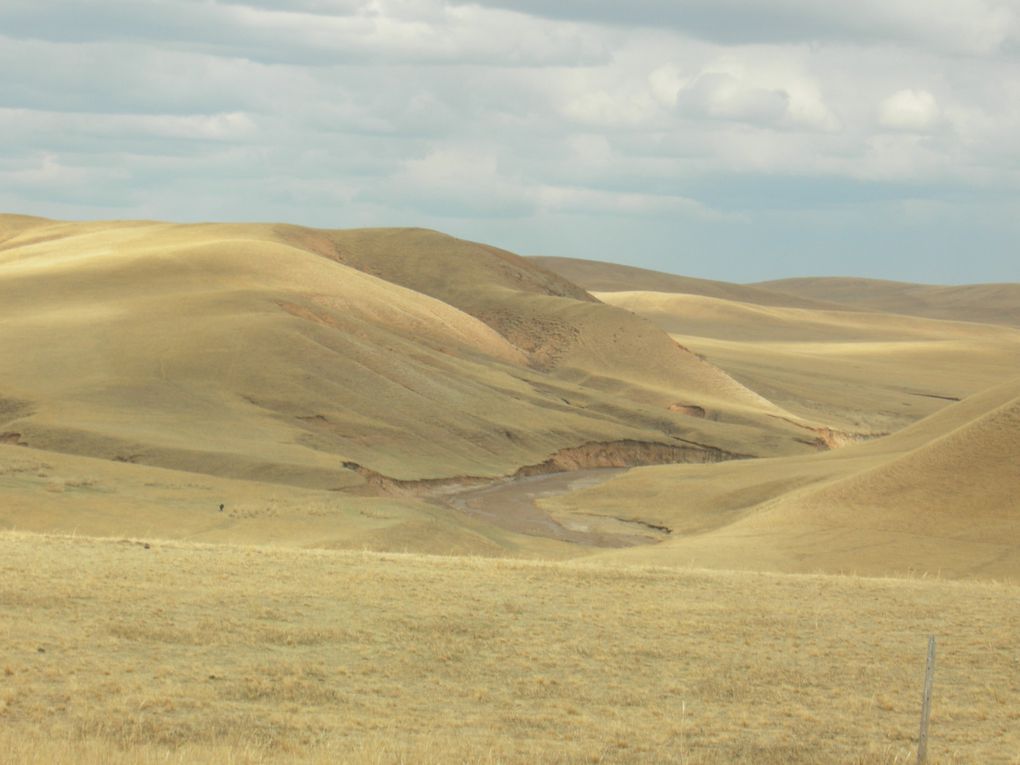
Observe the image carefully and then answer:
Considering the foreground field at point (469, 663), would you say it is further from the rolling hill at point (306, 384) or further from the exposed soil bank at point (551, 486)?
the exposed soil bank at point (551, 486)

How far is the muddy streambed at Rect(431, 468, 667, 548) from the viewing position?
48375 millimetres

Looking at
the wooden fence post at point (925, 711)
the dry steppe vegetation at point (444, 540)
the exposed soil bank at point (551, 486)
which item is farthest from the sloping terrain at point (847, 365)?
the wooden fence post at point (925, 711)

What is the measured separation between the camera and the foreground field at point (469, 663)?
1336 cm

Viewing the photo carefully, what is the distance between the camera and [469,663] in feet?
55.8

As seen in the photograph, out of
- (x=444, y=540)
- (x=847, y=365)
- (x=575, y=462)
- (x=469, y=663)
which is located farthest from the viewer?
(x=847, y=365)

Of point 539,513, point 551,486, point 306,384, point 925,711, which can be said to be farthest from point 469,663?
point 306,384

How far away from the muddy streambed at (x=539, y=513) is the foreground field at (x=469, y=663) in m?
23.8

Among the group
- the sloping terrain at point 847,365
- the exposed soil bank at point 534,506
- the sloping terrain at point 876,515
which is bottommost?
the exposed soil bank at point 534,506

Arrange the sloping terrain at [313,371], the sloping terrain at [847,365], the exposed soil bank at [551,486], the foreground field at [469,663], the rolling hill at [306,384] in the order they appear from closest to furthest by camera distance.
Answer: the foreground field at [469,663] → the exposed soil bank at [551,486] → the rolling hill at [306,384] → the sloping terrain at [313,371] → the sloping terrain at [847,365]

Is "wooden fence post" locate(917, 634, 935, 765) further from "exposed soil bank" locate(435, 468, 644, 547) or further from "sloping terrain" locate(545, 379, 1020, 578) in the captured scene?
"exposed soil bank" locate(435, 468, 644, 547)

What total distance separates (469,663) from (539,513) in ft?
122

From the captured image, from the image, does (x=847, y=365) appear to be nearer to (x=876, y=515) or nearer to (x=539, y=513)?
(x=539, y=513)

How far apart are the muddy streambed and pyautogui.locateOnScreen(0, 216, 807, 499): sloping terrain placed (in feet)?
6.74

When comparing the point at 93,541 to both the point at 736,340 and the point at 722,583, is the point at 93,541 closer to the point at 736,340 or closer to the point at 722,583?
the point at 722,583
